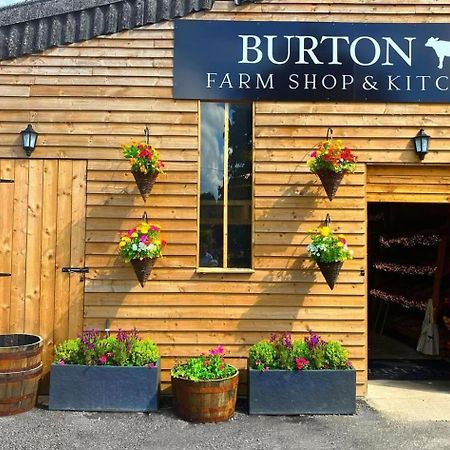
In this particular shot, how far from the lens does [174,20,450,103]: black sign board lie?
5.94m

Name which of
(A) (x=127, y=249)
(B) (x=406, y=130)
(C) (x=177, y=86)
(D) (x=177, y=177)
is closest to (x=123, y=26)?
(C) (x=177, y=86)

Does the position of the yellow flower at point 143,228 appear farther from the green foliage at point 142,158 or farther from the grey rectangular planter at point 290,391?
the grey rectangular planter at point 290,391

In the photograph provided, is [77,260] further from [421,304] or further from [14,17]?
[421,304]

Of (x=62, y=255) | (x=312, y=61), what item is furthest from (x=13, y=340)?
(x=312, y=61)

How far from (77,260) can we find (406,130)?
3.94 meters

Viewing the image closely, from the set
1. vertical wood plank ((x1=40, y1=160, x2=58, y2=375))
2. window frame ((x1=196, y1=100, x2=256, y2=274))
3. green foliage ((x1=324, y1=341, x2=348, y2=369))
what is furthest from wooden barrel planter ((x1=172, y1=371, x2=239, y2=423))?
vertical wood plank ((x1=40, y1=160, x2=58, y2=375))

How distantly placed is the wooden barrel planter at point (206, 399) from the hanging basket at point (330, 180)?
2175mm

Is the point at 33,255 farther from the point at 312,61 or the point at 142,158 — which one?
the point at 312,61

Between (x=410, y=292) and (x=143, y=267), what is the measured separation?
5852mm

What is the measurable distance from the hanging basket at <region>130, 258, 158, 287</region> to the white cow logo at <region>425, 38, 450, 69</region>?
12.8 ft

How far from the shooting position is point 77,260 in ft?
19.0

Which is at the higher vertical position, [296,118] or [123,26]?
[123,26]

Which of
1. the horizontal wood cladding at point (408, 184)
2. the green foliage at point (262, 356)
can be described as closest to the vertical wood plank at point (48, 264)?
the green foliage at point (262, 356)

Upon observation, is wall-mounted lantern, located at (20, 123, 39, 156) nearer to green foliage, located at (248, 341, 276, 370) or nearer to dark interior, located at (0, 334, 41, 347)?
dark interior, located at (0, 334, 41, 347)
